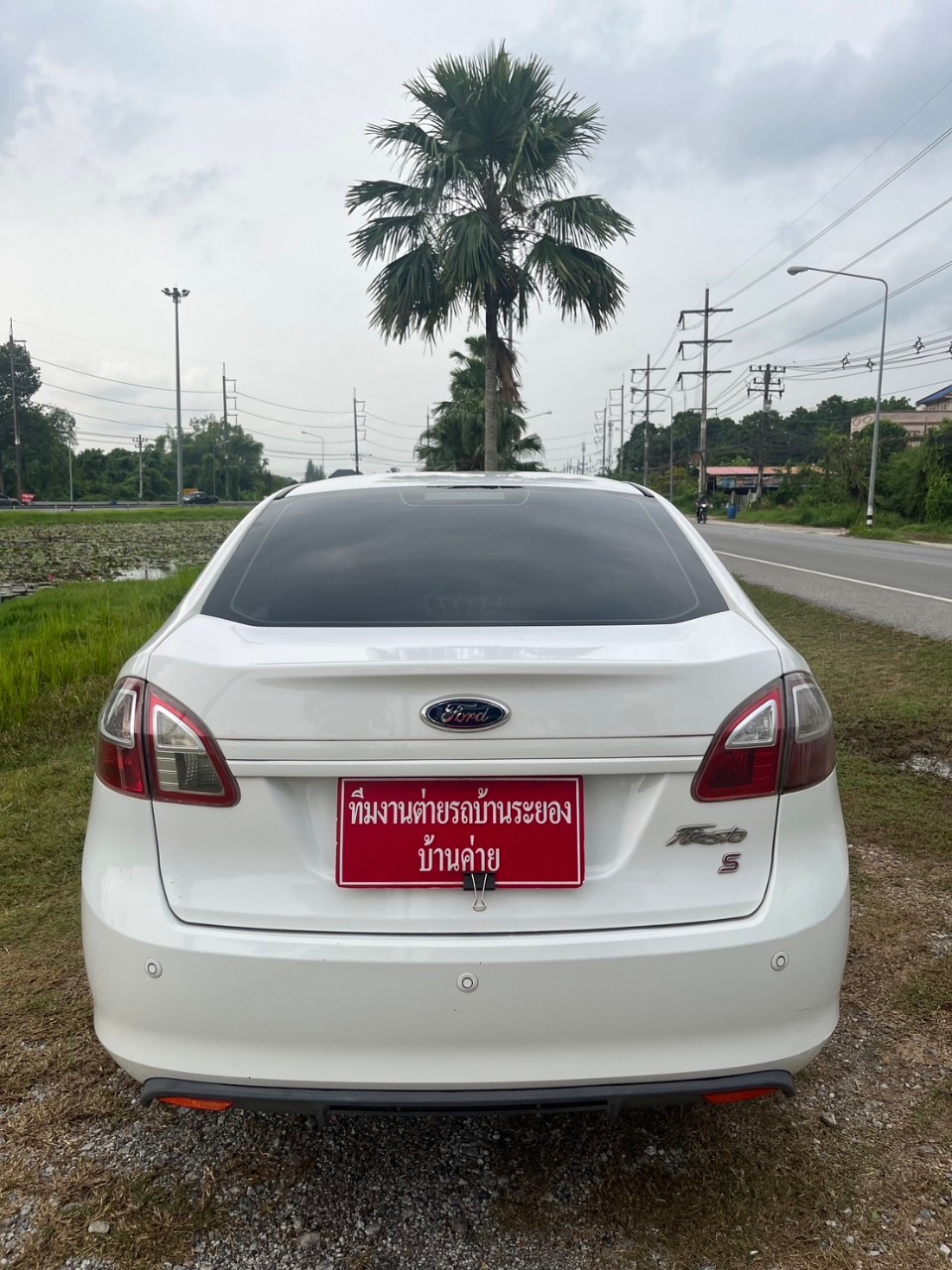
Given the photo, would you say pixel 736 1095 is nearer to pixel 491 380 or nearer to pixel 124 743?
pixel 124 743

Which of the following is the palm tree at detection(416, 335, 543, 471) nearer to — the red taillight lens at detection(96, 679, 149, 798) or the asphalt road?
the asphalt road

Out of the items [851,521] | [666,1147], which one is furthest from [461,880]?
[851,521]

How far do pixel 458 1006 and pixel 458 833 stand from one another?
0.29m

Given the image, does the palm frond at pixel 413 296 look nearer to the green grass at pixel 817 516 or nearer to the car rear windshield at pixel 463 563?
the car rear windshield at pixel 463 563

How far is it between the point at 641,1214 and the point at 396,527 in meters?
1.60

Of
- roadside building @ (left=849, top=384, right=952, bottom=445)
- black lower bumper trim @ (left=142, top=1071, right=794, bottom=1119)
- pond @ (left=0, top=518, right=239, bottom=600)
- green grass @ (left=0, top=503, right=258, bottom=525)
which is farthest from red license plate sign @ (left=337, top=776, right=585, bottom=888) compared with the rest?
roadside building @ (left=849, top=384, right=952, bottom=445)

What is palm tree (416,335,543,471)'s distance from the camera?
86.1 ft

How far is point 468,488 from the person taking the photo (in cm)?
269

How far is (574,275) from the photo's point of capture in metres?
13.3

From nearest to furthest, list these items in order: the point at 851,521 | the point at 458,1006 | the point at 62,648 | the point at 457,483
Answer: the point at 458,1006 < the point at 457,483 < the point at 62,648 < the point at 851,521

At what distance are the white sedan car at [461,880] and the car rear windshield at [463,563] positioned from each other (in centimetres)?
21

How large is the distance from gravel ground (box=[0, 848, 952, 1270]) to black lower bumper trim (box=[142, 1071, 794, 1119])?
14.6 inches

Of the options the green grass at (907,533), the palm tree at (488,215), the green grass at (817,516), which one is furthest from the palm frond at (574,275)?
the green grass at (817,516)

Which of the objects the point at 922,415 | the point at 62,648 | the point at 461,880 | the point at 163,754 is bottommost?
the point at 62,648
